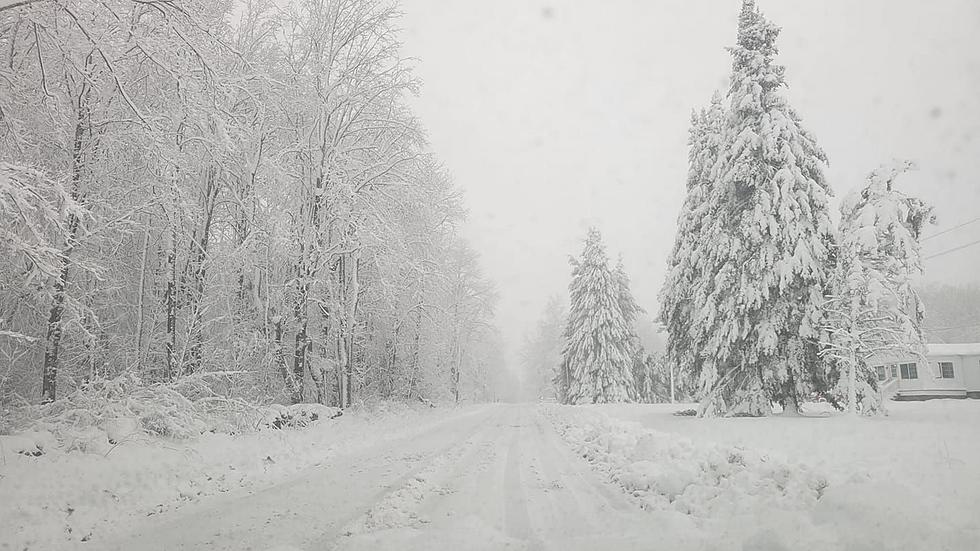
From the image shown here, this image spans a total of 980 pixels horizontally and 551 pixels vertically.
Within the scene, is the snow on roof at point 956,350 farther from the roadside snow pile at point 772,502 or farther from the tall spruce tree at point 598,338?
the roadside snow pile at point 772,502

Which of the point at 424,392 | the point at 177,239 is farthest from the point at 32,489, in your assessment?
the point at 424,392

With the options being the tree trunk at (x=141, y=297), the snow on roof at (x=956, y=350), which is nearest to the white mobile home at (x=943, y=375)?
the snow on roof at (x=956, y=350)

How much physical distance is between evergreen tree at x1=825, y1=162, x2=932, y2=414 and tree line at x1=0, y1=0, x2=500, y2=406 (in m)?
13.0

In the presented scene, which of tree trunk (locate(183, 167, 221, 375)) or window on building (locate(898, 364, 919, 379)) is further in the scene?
window on building (locate(898, 364, 919, 379))

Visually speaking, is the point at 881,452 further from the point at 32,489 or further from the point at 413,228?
the point at 413,228

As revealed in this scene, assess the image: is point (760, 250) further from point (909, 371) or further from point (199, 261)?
point (909, 371)

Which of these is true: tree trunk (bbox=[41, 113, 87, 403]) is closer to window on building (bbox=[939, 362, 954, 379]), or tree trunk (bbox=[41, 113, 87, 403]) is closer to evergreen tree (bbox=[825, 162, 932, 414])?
evergreen tree (bbox=[825, 162, 932, 414])

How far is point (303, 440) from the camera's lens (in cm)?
1159

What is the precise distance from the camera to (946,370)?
3538cm

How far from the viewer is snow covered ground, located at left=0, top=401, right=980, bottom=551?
457 cm

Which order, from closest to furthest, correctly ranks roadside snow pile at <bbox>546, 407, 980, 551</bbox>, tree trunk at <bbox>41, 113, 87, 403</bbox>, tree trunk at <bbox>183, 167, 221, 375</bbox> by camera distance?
roadside snow pile at <bbox>546, 407, 980, 551</bbox>
tree trunk at <bbox>41, 113, 87, 403</bbox>
tree trunk at <bbox>183, 167, 221, 375</bbox>

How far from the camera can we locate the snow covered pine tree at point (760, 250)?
55.3 feet

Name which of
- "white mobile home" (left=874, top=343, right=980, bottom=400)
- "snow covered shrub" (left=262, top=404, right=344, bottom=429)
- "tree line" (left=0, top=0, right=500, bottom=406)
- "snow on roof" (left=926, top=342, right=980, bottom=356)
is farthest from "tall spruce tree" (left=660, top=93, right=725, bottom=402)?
"snow on roof" (left=926, top=342, right=980, bottom=356)

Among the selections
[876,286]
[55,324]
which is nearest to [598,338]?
[876,286]
